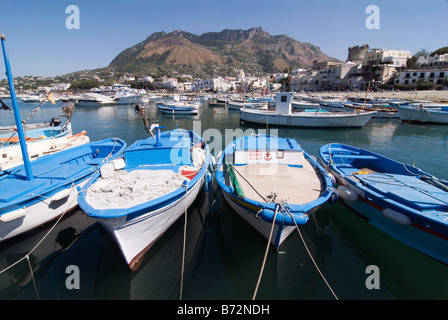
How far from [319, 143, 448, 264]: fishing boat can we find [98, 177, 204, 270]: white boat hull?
670 centimetres

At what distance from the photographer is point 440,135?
24.2 m

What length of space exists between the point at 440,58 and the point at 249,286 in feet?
374

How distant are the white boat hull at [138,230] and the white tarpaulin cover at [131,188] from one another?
0.49 meters

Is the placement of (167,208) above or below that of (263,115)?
below

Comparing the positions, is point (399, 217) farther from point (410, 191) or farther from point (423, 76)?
point (423, 76)

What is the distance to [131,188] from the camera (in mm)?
6730

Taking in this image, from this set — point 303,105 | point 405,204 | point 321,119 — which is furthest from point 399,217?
point 303,105

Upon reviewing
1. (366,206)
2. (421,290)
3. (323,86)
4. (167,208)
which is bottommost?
(421,290)

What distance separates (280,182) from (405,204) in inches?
151

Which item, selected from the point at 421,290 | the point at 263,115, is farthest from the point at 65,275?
the point at 263,115

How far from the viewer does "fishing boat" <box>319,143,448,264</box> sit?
582 cm

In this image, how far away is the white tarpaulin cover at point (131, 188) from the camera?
19.9 feet

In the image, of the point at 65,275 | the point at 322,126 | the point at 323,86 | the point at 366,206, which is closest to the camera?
the point at 65,275
